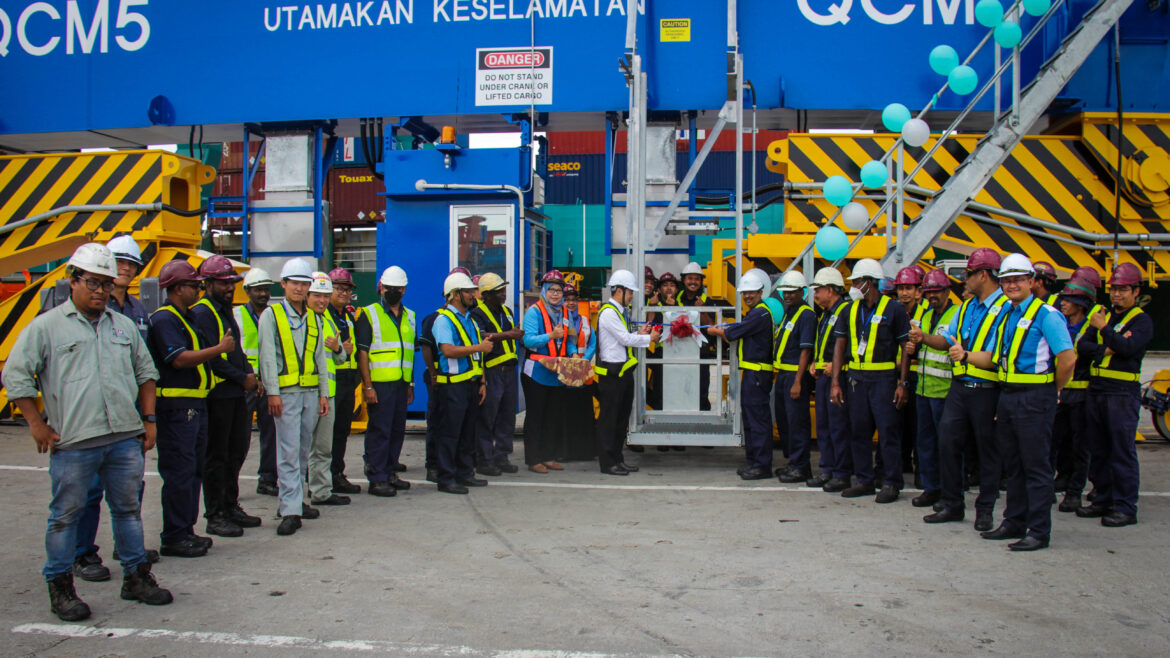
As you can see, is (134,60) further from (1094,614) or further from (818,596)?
(1094,614)

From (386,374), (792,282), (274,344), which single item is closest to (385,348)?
(386,374)

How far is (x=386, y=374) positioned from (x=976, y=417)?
4.44 meters

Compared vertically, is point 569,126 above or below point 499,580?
above

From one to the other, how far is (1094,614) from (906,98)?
6.37m

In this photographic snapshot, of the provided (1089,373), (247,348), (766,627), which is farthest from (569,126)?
(766,627)

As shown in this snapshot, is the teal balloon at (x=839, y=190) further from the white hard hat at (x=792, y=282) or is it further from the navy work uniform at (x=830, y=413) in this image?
the navy work uniform at (x=830, y=413)

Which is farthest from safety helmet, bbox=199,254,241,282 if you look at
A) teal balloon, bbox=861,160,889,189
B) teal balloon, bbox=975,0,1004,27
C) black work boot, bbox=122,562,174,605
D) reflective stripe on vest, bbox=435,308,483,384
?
teal balloon, bbox=975,0,1004,27

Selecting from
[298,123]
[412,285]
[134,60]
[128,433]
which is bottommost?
[128,433]

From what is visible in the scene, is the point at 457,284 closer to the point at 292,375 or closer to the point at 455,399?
the point at 455,399

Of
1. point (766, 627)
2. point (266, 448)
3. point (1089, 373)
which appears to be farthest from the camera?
point (266, 448)

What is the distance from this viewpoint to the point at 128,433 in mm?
4309

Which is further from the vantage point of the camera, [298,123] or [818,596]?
[298,123]

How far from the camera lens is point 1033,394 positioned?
5367mm

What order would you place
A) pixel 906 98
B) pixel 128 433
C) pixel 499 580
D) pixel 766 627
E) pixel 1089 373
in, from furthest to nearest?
1. pixel 906 98
2. pixel 1089 373
3. pixel 499 580
4. pixel 128 433
5. pixel 766 627
